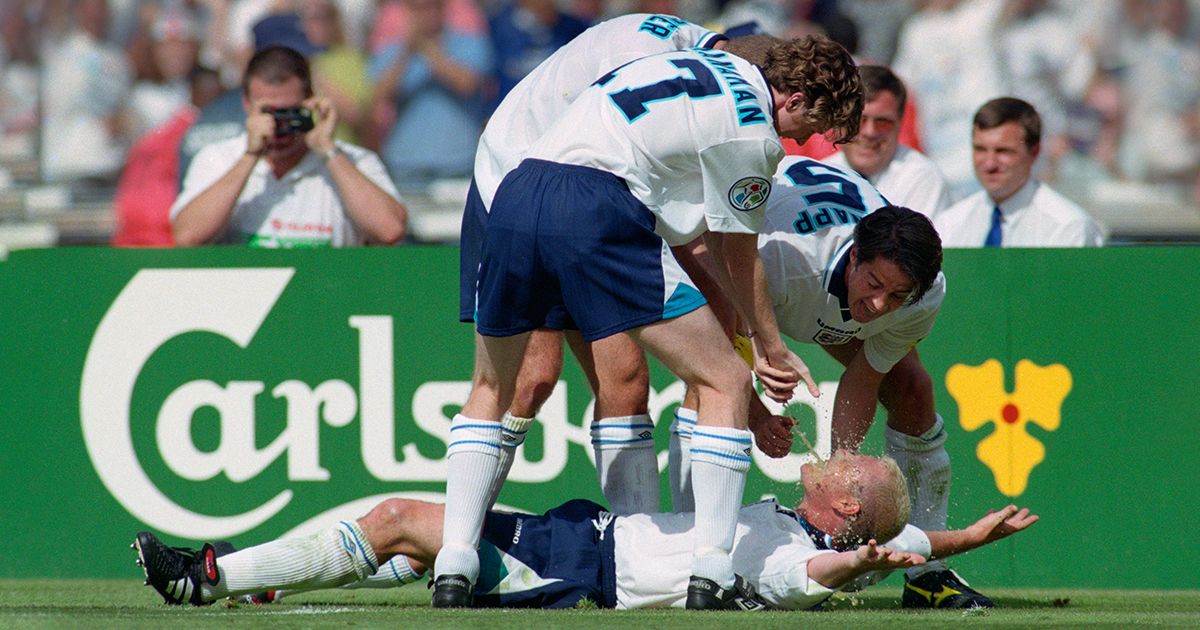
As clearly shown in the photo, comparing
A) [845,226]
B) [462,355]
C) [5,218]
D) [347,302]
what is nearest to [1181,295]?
[845,226]

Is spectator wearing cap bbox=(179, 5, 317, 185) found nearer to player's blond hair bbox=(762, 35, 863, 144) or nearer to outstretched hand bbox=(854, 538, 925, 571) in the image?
player's blond hair bbox=(762, 35, 863, 144)

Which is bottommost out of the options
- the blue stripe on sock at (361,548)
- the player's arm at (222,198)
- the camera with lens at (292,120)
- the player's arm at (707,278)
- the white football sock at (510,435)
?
the blue stripe on sock at (361,548)

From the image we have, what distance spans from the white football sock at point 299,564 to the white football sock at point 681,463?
4.09ft

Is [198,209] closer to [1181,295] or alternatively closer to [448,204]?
[448,204]

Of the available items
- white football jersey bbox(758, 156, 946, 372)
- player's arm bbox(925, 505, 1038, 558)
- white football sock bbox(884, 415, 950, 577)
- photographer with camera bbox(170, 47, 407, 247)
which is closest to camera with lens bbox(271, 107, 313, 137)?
photographer with camera bbox(170, 47, 407, 247)

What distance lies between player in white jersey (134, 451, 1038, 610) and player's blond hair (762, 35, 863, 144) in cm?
112

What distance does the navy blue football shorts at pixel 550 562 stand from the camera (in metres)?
4.82

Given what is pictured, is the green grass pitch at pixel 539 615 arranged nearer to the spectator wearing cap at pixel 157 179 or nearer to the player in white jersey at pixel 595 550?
the player in white jersey at pixel 595 550

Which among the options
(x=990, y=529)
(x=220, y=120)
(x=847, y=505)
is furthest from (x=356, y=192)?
(x=990, y=529)

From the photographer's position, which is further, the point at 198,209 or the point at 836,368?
the point at 198,209

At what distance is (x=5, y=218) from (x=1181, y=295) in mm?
7354

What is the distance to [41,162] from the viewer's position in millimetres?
10320

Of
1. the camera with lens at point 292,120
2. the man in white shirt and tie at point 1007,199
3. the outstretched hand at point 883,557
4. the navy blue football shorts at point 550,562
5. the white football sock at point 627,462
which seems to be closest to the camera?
the outstretched hand at point 883,557

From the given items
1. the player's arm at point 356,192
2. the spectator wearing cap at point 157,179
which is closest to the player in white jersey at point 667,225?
the player's arm at point 356,192
